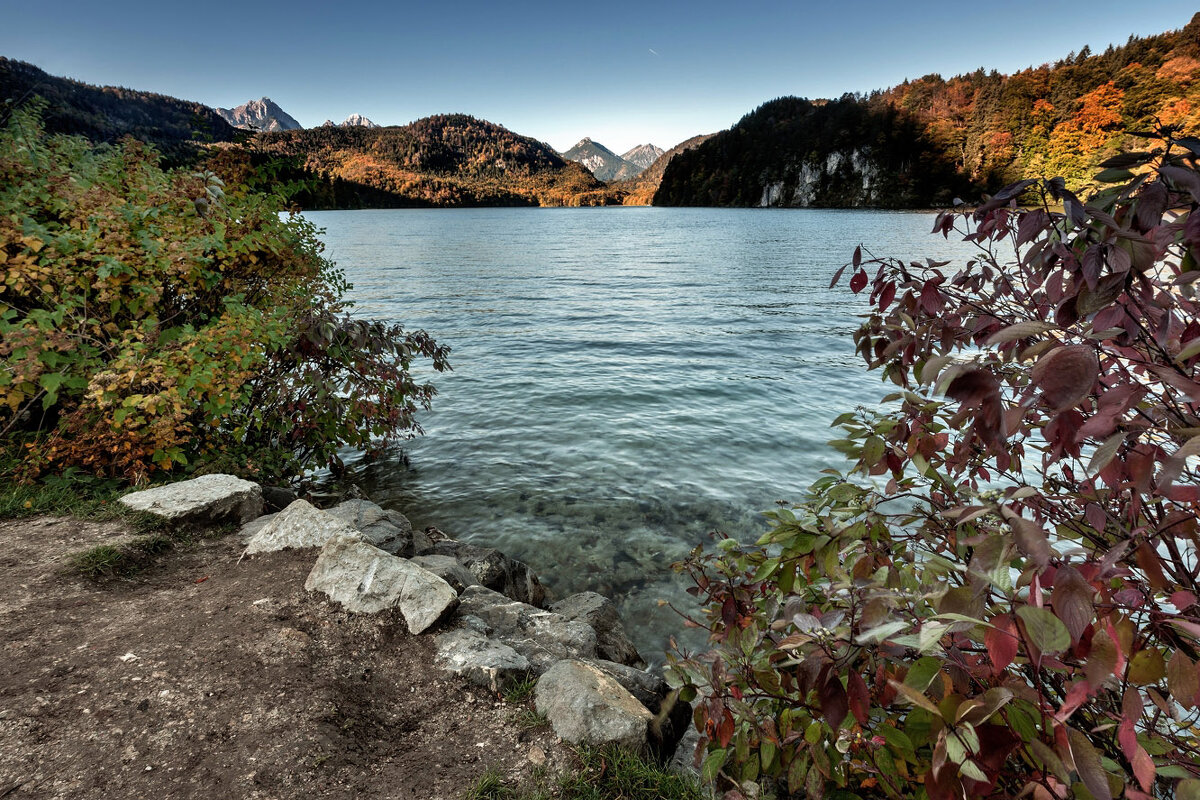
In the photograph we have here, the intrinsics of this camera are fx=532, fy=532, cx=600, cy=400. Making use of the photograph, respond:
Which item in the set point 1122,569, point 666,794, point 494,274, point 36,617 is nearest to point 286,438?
point 36,617

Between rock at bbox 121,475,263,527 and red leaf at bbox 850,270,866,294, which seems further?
rock at bbox 121,475,263,527

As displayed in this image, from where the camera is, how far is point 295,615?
171 inches

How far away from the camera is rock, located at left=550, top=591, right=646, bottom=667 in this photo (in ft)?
17.5

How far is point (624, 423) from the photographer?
12.4 meters

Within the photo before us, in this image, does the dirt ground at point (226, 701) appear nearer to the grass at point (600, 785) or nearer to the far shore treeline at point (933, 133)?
the grass at point (600, 785)

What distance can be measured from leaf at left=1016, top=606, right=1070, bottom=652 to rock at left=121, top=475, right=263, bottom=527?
706 cm

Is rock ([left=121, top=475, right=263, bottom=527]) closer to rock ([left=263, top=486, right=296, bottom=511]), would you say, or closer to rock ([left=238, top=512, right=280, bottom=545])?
rock ([left=238, top=512, right=280, bottom=545])

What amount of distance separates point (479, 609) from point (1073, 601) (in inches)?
185

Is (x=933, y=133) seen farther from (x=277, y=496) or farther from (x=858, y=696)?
(x=858, y=696)

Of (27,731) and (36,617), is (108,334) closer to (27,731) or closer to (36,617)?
(36,617)

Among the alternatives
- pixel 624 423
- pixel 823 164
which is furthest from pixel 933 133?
pixel 624 423

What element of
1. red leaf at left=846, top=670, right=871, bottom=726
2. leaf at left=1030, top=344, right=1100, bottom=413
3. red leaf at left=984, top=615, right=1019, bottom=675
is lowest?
red leaf at left=846, top=670, right=871, bottom=726

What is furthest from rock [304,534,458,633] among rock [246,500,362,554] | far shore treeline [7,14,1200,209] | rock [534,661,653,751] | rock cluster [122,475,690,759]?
far shore treeline [7,14,1200,209]

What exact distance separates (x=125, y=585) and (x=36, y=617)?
0.63 meters
